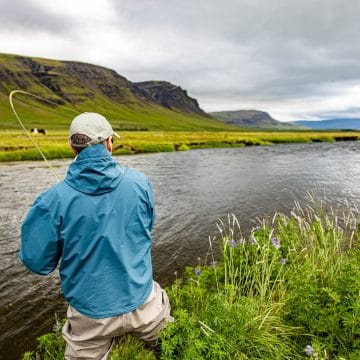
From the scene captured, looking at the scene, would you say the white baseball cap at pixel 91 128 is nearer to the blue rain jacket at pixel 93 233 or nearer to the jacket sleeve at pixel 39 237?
the blue rain jacket at pixel 93 233

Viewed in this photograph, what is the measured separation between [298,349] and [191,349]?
5.76 feet

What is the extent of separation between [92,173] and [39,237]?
737mm

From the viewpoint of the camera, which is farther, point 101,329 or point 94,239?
point 101,329

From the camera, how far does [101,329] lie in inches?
123

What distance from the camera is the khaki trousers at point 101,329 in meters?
3.15

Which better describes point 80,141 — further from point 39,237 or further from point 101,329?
point 101,329

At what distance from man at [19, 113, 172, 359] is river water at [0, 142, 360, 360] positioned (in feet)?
12.4

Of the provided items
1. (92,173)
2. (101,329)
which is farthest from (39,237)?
(101,329)

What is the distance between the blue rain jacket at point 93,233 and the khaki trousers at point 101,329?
0.11m

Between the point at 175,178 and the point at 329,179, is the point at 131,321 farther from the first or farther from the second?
the point at 329,179

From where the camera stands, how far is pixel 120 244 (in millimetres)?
3037

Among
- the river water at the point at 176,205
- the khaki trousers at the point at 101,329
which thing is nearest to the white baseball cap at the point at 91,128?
the khaki trousers at the point at 101,329

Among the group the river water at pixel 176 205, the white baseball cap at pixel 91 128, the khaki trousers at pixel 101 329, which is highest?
the white baseball cap at pixel 91 128

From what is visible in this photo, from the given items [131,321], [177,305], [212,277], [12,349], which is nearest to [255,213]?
[212,277]
